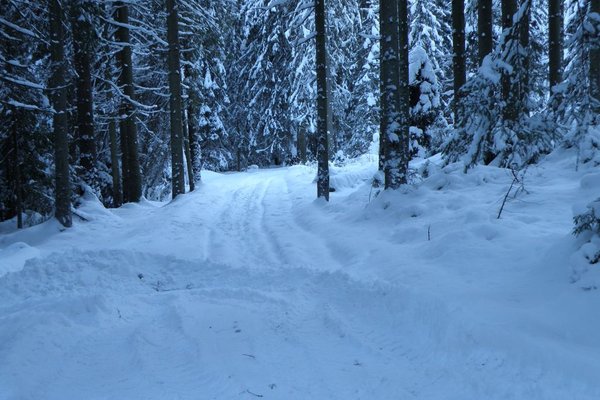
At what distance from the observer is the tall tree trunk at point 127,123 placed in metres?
15.0

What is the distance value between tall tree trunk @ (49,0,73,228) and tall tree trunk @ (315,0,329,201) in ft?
21.5

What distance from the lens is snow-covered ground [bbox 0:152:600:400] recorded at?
12.3 feet

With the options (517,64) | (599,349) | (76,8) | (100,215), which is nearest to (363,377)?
(599,349)

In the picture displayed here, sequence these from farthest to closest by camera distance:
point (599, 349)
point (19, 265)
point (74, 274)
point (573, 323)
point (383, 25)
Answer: point (383, 25) → point (19, 265) → point (74, 274) → point (573, 323) → point (599, 349)

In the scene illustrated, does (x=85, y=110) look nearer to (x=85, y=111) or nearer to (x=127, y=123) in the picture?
(x=85, y=111)

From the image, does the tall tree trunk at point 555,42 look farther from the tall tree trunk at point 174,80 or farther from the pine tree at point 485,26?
the tall tree trunk at point 174,80

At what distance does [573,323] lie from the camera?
404cm

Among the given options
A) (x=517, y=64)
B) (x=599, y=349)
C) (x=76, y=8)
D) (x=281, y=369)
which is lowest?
(x=281, y=369)

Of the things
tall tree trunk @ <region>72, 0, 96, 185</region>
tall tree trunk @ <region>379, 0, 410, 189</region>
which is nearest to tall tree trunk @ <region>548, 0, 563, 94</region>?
tall tree trunk @ <region>379, 0, 410, 189</region>

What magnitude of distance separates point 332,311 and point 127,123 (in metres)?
12.7

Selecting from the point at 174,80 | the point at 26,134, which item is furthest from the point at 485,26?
the point at 26,134

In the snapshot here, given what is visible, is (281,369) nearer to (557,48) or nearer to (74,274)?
(74,274)

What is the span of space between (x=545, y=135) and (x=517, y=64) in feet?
3.28

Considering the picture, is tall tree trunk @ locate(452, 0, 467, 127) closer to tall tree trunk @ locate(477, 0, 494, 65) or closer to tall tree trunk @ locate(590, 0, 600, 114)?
tall tree trunk @ locate(477, 0, 494, 65)
